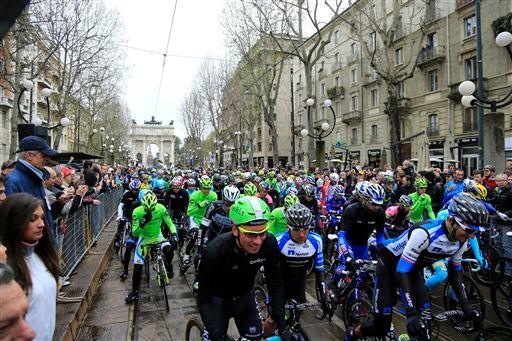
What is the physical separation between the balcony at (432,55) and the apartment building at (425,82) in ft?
0.23

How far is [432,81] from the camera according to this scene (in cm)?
3259

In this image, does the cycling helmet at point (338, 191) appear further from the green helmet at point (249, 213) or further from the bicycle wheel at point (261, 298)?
the green helmet at point (249, 213)

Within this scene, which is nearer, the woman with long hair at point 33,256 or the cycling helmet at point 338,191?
the woman with long hair at point 33,256

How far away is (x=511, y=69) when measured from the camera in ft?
82.1

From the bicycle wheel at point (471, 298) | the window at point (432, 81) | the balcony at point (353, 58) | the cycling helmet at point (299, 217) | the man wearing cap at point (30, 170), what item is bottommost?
the bicycle wheel at point (471, 298)

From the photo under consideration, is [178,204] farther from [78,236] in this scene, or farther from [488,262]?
[488,262]

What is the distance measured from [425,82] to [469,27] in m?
5.50

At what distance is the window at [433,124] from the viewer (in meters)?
31.8

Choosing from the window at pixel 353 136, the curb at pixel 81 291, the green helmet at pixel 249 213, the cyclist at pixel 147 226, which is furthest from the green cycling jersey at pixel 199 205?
the window at pixel 353 136

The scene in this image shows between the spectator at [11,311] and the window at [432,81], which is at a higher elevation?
the window at [432,81]

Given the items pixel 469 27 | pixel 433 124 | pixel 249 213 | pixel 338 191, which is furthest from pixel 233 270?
pixel 433 124

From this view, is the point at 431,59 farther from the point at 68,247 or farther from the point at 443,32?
the point at 68,247

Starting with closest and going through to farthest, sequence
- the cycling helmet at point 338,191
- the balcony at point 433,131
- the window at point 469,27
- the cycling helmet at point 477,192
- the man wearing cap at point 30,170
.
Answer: the man wearing cap at point 30,170 → the cycling helmet at point 477,192 → the cycling helmet at point 338,191 → the window at point 469,27 → the balcony at point 433,131

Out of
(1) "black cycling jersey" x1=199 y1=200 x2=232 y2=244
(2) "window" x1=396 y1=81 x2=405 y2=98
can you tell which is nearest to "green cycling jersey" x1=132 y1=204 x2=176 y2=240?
(1) "black cycling jersey" x1=199 y1=200 x2=232 y2=244
